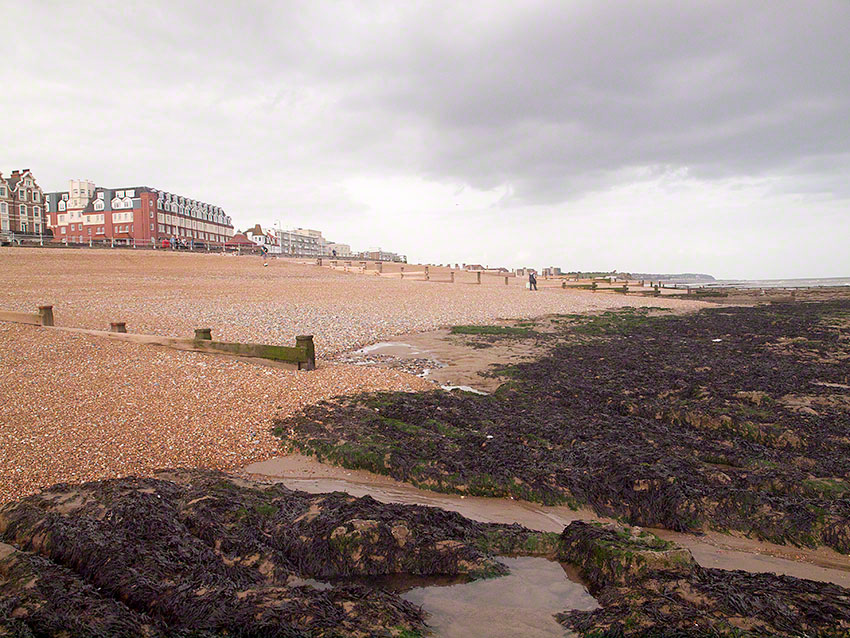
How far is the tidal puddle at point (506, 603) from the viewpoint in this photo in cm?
325

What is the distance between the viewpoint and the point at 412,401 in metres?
8.59

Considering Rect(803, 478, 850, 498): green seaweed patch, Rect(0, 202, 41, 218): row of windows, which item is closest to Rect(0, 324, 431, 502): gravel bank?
Rect(803, 478, 850, 498): green seaweed patch

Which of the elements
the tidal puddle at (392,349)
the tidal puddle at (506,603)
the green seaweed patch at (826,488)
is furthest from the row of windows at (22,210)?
the green seaweed patch at (826,488)

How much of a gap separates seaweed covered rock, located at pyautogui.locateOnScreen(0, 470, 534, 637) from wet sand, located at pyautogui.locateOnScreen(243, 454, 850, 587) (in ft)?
2.48

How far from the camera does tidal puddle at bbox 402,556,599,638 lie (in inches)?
128

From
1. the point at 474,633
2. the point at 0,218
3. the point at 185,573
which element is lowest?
the point at 474,633

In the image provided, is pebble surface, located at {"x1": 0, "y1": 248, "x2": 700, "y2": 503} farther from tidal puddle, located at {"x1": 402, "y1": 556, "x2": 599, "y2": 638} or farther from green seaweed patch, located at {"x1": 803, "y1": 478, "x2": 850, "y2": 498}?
green seaweed patch, located at {"x1": 803, "y1": 478, "x2": 850, "y2": 498}

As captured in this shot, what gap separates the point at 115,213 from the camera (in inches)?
3669

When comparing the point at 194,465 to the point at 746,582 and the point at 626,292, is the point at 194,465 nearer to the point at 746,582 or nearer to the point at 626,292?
the point at 746,582

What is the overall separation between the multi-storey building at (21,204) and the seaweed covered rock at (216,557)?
86.2 meters

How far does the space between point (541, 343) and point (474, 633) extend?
13.5 m

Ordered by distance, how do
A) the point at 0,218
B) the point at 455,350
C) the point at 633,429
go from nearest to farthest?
the point at 633,429 → the point at 455,350 → the point at 0,218

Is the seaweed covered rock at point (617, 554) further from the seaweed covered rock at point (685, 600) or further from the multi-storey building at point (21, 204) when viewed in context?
the multi-storey building at point (21, 204)

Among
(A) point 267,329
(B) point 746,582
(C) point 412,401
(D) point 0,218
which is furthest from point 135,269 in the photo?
(D) point 0,218
